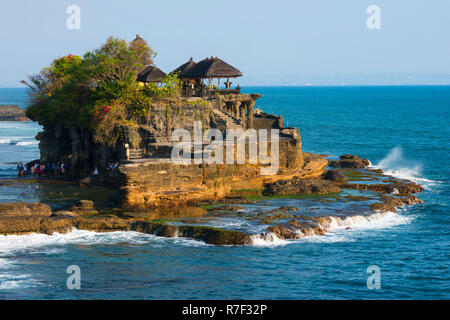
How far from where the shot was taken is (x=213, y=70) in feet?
173

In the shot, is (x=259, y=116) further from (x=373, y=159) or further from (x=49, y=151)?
(x=49, y=151)

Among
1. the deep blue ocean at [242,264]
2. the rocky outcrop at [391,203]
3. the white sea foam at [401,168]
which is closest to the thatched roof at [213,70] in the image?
the white sea foam at [401,168]

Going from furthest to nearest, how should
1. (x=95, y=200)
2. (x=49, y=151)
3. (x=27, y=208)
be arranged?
(x=49, y=151)
(x=95, y=200)
(x=27, y=208)

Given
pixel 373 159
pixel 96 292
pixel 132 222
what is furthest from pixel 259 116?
pixel 96 292

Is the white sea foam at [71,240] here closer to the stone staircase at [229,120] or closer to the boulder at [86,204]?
the boulder at [86,204]

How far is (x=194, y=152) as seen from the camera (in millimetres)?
41812

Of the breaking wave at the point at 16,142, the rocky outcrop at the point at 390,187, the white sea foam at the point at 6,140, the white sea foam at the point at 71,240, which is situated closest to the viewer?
the white sea foam at the point at 71,240

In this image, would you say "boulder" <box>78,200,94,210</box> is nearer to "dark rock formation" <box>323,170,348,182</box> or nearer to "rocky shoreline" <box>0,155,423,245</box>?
"rocky shoreline" <box>0,155,423,245</box>

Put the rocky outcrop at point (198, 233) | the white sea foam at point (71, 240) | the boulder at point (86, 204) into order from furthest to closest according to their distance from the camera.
Answer: 1. the boulder at point (86, 204)
2. the rocky outcrop at point (198, 233)
3. the white sea foam at point (71, 240)

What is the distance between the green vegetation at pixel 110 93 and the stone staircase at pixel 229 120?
4.29 metres

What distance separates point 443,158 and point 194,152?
3471 cm

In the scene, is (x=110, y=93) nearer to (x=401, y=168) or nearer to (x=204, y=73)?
(x=204, y=73)

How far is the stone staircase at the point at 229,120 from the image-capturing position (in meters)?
50.8

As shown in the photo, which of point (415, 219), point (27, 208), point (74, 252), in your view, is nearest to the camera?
point (74, 252)
